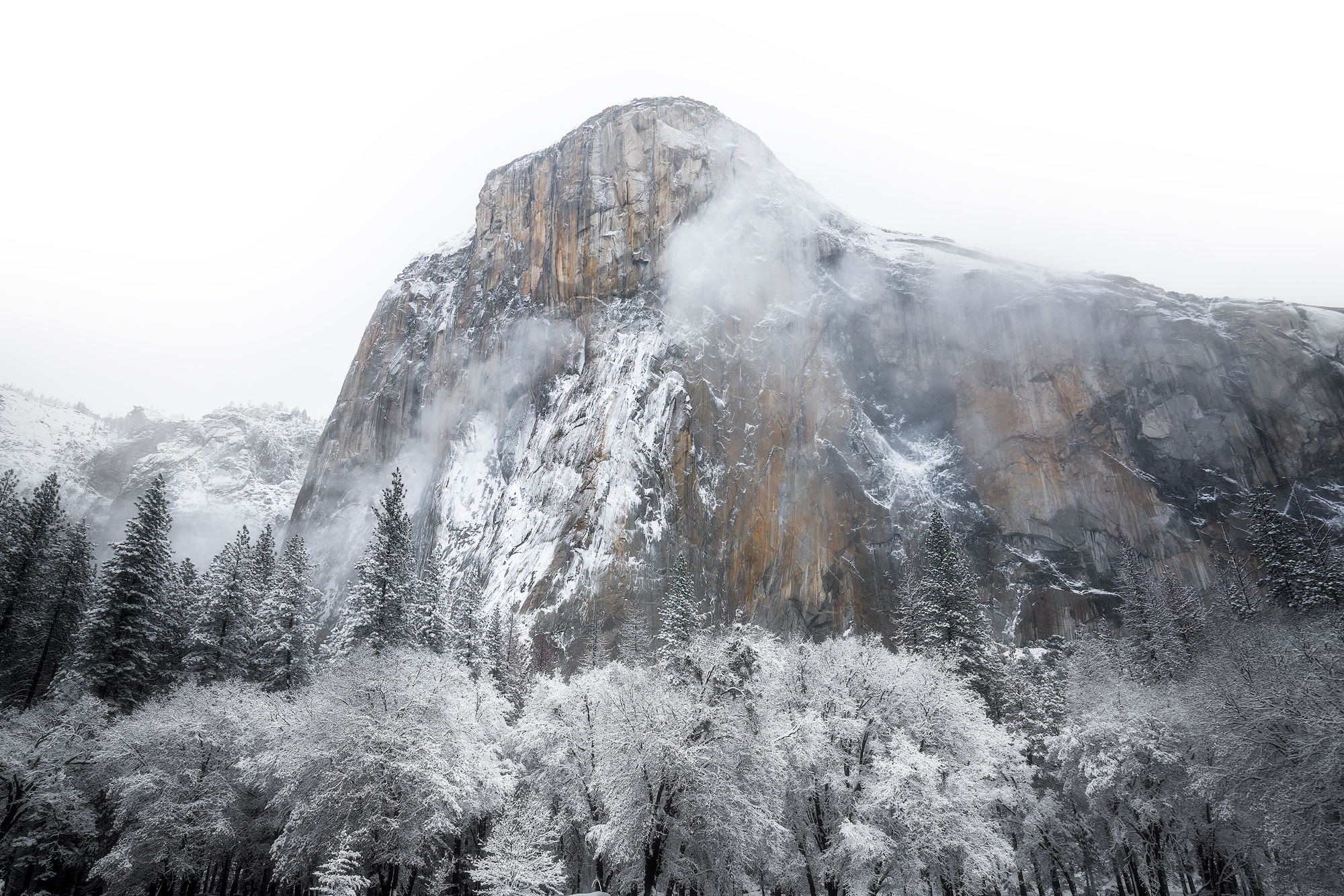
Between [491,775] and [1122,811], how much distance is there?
26.3m

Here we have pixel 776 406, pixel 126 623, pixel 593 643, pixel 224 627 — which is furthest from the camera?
pixel 776 406

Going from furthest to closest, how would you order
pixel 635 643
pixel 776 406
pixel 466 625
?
pixel 776 406
pixel 635 643
pixel 466 625

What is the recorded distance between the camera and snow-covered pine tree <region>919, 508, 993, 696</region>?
42.0m

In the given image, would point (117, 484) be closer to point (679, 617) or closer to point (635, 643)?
point (635, 643)

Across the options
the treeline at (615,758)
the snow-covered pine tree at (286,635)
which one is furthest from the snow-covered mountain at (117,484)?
the treeline at (615,758)

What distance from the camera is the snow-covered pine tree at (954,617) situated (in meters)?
42.0

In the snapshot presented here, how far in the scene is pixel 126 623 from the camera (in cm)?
3719

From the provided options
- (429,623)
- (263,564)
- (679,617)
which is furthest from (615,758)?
(263,564)

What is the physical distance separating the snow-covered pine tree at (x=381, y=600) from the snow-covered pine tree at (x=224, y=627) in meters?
8.05

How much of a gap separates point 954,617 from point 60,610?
5344 cm

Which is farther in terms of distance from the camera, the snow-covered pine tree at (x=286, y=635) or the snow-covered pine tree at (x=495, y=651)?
the snow-covered pine tree at (x=495, y=651)

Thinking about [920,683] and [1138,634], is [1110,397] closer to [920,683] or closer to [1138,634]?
[1138,634]

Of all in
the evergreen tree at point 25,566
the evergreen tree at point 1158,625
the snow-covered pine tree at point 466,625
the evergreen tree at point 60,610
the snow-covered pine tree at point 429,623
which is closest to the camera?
the evergreen tree at point 25,566

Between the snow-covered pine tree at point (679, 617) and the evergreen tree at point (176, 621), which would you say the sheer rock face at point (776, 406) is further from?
the evergreen tree at point (176, 621)
